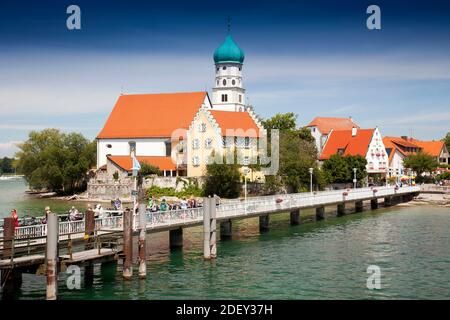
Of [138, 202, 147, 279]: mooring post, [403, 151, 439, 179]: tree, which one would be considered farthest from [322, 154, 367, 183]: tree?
[138, 202, 147, 279]: mooring post

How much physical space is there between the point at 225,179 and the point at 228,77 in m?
30.5

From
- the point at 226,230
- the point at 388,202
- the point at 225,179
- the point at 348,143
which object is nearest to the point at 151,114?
the point at 225,179

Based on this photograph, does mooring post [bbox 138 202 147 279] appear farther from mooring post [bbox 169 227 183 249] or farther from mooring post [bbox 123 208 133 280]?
mooring post [bbox 169 227 183 249]

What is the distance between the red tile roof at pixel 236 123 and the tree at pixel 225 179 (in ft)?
25.6

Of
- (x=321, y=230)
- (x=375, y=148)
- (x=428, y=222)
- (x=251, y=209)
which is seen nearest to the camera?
(x=251, y=209)

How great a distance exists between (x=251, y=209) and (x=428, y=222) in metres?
19.7

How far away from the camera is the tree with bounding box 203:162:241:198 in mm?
81312

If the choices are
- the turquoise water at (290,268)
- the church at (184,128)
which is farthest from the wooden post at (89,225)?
the church at (184,128)

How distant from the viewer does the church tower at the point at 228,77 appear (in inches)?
4193

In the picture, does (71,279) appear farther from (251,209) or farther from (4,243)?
(251,209)

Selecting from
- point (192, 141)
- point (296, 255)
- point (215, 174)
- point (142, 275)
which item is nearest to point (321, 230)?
point (296, 255)

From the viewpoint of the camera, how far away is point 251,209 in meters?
48.0

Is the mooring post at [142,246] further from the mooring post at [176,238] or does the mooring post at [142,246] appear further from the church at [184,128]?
the church at [184,128]

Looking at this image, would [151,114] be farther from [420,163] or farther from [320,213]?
[320,213]
